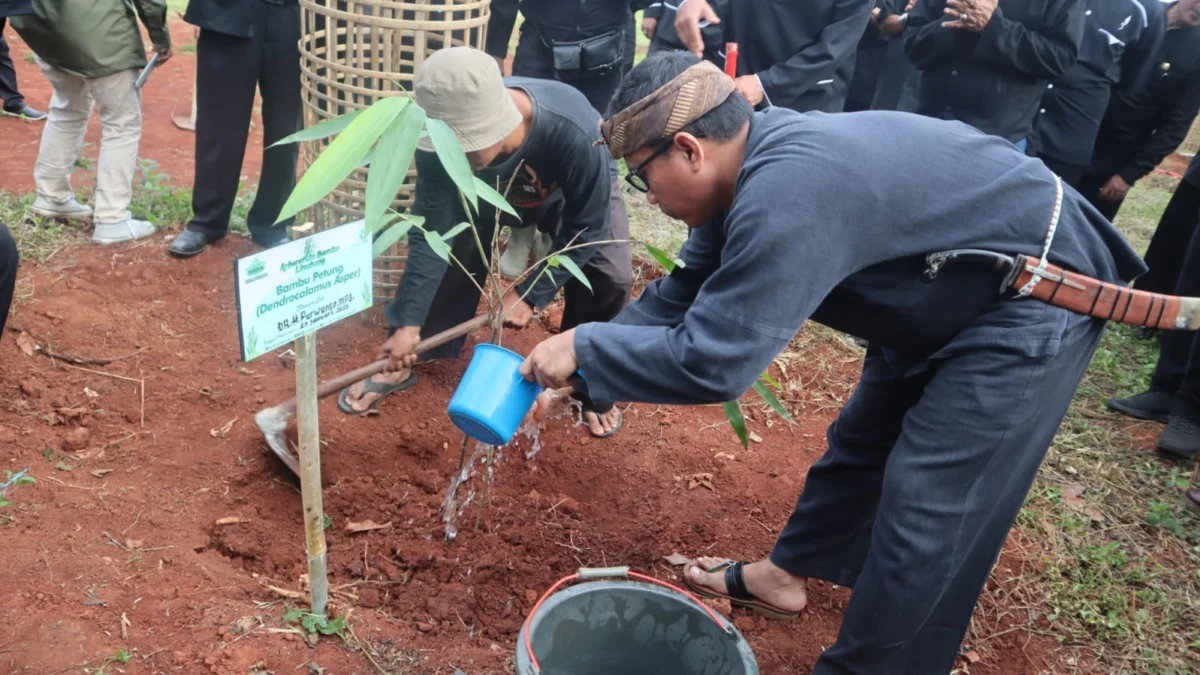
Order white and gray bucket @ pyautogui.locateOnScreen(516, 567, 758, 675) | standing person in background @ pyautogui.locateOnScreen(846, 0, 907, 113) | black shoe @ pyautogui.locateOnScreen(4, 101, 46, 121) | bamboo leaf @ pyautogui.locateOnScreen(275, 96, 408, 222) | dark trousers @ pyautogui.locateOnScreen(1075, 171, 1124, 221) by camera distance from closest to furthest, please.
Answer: bamboo leaf @ pyautogui.locateOnScreen(275, 96, 408, 222), white and gray bucket @ pyautogui.locateOnScreen(516, 567, 758, 675), dark trousers @ pyautogui.locateOnScreen(1075, 171, 1124, 221), standing person in background @ pyautogui.locateOnScreen(846, 0, 907, 113), black shoe @ pyautogui.locateOnScreen(4, 101, 46, 121)

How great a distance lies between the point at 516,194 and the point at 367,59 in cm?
105

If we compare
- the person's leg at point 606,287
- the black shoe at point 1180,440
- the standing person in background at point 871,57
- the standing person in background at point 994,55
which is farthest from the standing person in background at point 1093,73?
the person's leg at point 606,287

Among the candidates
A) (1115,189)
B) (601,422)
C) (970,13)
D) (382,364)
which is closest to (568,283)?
(601,422)

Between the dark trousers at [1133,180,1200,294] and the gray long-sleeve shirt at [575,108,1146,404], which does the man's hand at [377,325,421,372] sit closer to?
the gray long-sleeve shirt at [575,108,1146,404]

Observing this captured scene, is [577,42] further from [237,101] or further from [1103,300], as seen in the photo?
[1103,300]

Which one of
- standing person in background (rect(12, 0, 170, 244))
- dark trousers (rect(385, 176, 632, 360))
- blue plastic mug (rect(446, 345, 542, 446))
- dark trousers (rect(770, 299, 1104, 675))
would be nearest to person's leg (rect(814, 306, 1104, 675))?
dark trousers (rect(770, 299, 1104, 675))

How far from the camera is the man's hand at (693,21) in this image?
3596 millimetres

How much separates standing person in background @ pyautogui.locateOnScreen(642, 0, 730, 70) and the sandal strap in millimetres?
2133

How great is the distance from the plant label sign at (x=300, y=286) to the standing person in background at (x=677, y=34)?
7.39ft

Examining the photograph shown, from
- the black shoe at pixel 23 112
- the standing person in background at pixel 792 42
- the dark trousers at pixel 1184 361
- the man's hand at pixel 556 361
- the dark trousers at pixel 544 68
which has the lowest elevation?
the black shoe at pixel 23 112

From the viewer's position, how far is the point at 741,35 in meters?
3.67

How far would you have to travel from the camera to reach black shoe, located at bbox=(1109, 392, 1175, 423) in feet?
11.6

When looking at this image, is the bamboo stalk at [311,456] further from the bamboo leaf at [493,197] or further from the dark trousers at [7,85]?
the dark trousers at [7,85]

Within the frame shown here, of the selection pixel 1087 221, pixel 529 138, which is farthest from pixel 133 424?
pixel 1087 221
